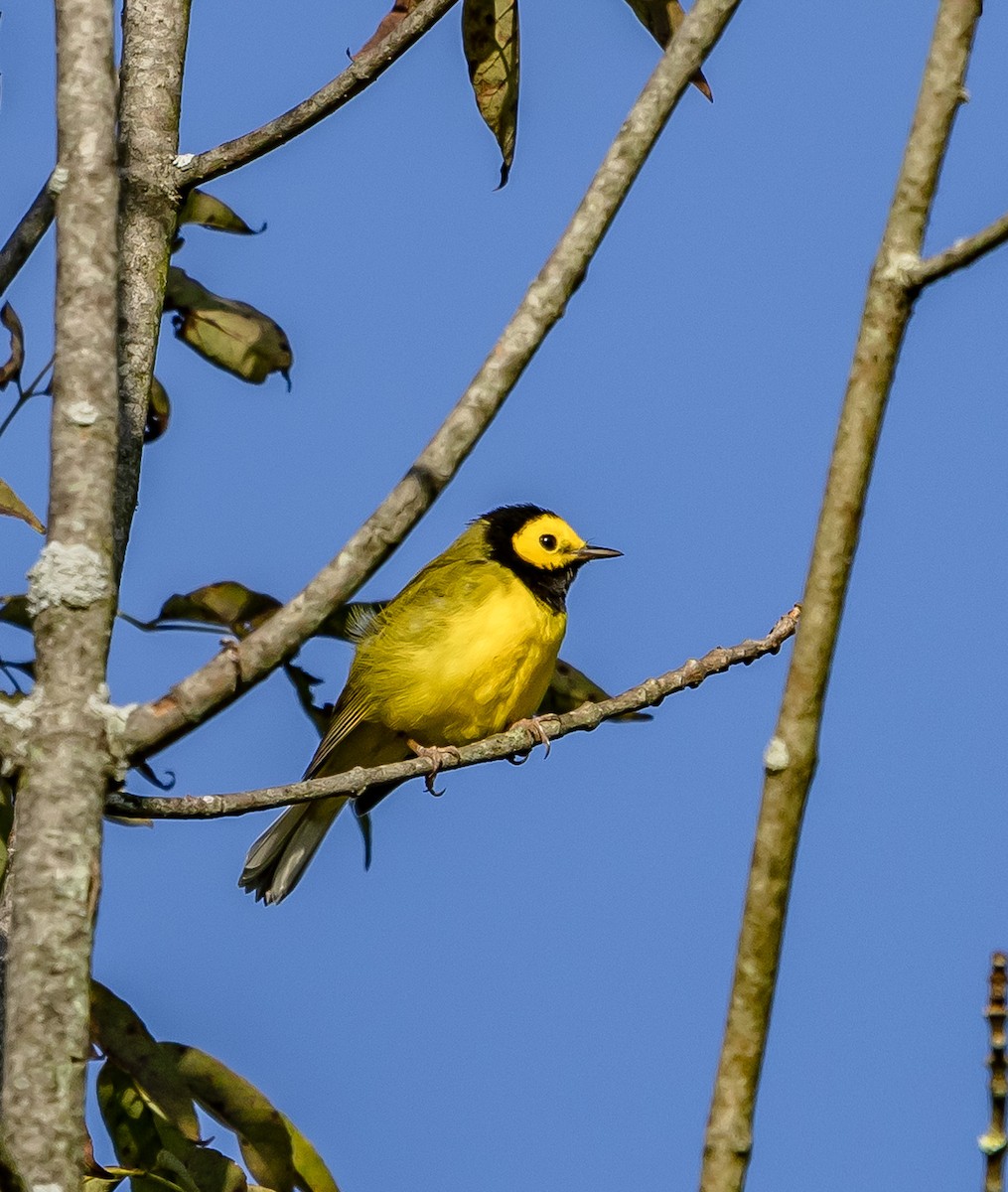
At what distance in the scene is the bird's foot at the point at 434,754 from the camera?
428 cm

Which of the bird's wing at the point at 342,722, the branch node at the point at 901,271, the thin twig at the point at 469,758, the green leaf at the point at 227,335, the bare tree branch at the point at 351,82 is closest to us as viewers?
the branch node at the point at 901,271

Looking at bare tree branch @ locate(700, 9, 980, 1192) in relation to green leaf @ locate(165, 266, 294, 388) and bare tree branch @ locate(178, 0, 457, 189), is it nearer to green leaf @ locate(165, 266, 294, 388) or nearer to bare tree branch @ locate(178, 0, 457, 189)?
bare tree branch @ locate(178, 0, 457, 189)

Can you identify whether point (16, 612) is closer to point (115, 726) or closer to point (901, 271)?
point (115, 726)

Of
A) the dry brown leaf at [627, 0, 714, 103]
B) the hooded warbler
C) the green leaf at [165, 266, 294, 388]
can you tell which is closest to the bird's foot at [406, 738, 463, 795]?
the hooded warbler

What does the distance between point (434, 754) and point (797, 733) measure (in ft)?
11.3

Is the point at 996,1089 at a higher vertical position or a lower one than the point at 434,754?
lower

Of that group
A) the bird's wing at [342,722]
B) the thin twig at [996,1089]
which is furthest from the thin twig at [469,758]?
the thin twig at [996,1089]

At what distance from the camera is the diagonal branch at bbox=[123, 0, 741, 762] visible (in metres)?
2.82

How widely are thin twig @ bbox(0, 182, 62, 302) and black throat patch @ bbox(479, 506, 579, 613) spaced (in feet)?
9.78

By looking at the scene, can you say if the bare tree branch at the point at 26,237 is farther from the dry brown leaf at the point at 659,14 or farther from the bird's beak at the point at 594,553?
the bird's beak at the point at 594,553

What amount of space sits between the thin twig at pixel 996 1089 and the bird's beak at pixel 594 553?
546cm

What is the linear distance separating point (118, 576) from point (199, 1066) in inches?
45.9

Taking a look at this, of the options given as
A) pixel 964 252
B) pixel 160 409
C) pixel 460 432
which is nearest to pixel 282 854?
pixel 160 409

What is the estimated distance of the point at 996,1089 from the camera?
1689 millimetres
